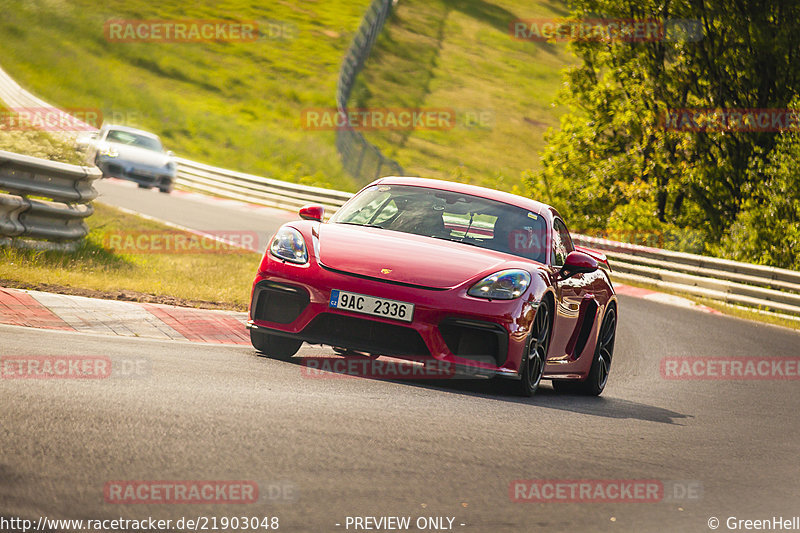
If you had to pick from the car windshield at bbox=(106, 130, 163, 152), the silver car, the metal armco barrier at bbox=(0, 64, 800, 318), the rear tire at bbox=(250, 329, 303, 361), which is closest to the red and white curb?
the rear tire at bbox=(250, 329, 303, 361)

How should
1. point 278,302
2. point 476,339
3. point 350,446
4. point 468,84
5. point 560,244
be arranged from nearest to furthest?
point 350,446, point 476,339, point 278,302, point 560,244, point 468,84

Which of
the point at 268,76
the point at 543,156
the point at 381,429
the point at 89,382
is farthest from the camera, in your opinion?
the point at 268,76

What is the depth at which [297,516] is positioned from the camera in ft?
12.5

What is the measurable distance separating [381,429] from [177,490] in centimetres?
157

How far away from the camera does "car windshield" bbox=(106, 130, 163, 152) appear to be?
81.0 ft

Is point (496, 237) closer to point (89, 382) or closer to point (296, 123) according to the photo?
point (89, 382)

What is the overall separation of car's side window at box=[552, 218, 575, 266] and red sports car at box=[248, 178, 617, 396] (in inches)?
1.2

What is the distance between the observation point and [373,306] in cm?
667

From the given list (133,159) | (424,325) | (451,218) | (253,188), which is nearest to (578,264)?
(451,218)

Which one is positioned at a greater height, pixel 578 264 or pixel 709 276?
pixel 578 264

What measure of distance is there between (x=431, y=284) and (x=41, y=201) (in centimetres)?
546

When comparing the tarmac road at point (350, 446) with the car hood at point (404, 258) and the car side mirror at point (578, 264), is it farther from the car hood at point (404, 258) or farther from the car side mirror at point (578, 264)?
the car side mirror at point (578, 264)

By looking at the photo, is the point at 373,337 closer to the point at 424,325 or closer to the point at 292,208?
the point at 424,325

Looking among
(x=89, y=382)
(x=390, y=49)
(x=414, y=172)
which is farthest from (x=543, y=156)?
(x=390, y=49)
